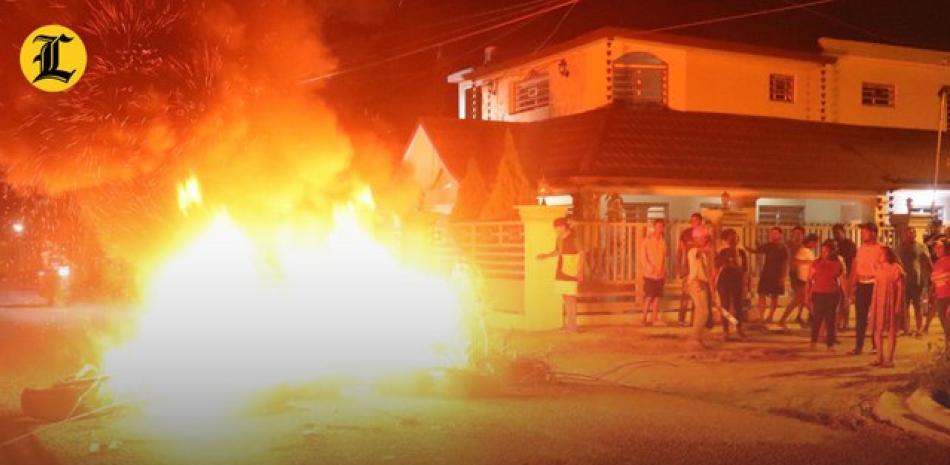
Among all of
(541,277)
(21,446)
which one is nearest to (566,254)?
(541,277)

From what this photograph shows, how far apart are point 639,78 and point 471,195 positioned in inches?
220

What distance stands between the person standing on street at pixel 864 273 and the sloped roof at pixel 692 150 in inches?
353

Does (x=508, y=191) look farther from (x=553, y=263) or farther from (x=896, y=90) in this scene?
(x=896, y=90)

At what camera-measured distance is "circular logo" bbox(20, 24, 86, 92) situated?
49.8 feet

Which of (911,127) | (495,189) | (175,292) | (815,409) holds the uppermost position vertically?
(911,127)

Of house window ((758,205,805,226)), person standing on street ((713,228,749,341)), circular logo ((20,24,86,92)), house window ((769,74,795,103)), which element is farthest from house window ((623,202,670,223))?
circular logo ((20,24,86,92))

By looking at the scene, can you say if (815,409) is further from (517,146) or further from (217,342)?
(517,146)

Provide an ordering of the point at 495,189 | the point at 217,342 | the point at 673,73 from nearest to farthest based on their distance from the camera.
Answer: the point at 217,342, the point at 495,189, the point at 673,73

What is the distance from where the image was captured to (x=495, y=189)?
20188 mm

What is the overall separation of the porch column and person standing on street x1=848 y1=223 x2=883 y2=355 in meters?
4.44

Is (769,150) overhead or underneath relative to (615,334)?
overhead

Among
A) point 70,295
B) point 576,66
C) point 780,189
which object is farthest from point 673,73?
point 70,295

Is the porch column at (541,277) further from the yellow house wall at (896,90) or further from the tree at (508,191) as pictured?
the yellow house wall at (896,90)

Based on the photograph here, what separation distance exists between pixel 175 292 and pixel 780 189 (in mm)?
15185
